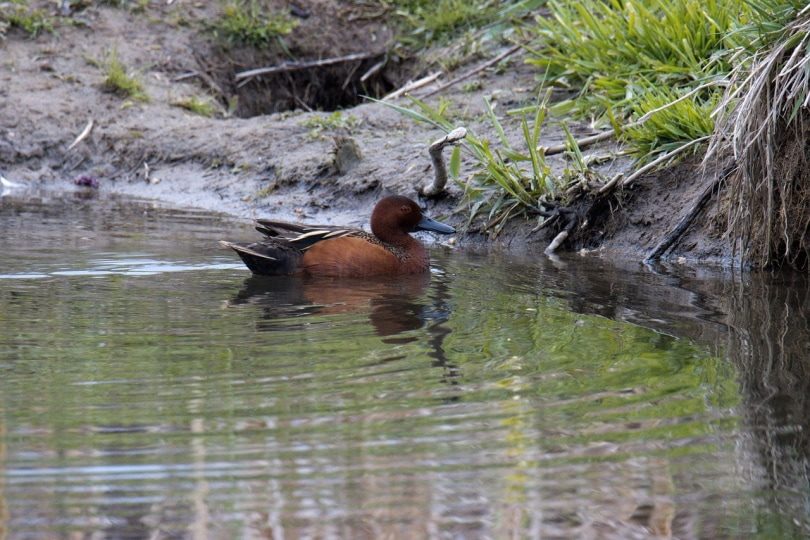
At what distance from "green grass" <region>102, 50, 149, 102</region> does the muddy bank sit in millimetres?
88

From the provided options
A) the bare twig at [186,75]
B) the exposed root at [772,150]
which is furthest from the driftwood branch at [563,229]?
the bare twig at [186,75]

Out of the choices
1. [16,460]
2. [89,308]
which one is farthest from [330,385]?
[89,308]

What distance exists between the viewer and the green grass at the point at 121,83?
11250mm

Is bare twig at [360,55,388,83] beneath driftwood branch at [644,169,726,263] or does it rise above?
above

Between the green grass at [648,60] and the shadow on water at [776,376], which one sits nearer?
the shadow on water at [776,376]

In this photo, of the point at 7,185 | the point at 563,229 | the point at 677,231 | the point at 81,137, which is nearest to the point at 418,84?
the point at 81,137

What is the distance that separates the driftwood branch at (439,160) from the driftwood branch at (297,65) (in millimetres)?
3814

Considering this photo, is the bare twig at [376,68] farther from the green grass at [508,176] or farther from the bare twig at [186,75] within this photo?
the green grass at [508,176]

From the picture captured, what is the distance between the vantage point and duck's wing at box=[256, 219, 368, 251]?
22.1 ft

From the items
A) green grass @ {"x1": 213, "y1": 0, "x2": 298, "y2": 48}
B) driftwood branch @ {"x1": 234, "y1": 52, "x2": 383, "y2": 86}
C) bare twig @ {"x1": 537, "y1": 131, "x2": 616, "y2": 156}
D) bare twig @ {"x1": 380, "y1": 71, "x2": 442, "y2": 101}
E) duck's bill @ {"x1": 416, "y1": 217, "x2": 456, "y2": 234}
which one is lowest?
duck's bill @ {"x1": 416, "y1": 217, "x2": 456, "y2": 234}

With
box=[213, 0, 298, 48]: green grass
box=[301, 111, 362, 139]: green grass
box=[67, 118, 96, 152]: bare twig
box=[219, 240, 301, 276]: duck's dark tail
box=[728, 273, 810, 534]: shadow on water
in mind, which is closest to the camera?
box=[728, 273, 810, 534]: shadow on water

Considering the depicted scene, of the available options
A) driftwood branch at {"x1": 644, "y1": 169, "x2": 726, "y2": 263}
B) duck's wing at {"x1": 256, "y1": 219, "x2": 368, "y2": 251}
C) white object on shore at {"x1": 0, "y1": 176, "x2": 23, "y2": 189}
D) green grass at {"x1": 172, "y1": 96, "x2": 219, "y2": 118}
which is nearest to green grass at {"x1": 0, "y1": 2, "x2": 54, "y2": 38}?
green grass at {"x1": 172, "y1": 96, "x2": 219, "y2": 118}

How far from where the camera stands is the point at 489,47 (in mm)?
10789

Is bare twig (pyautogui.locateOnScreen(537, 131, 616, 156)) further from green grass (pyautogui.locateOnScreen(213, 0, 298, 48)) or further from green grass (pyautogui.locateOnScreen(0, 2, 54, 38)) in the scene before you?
green grass (pyautogui.locateOnScreen(0, 2, 54, 38))
